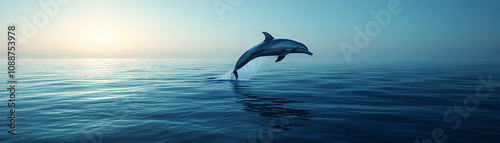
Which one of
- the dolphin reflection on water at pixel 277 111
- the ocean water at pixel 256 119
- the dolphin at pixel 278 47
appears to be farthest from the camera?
the dolphin at pixel 278 47

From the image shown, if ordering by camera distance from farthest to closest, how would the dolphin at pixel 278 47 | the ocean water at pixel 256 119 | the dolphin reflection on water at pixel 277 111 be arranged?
the dolphin at pixel 278 47
the dolphin reflection on water at pixel 277 111
the ocean water at pixel 256 119

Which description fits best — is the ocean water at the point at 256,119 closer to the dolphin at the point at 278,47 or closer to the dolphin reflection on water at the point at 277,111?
the dolphin reflection on water at the point at 277,111

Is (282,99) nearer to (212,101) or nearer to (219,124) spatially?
(212,101)

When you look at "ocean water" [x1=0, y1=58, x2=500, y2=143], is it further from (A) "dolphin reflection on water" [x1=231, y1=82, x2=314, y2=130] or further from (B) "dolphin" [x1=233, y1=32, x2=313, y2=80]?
(B) "dolphin" [x1=233, y1=32, x2=313, y2=80]

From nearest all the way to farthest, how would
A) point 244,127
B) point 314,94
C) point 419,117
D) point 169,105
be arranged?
point 244,127
point 419,117
point 169,105
point 314,94

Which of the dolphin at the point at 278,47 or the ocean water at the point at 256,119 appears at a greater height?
the dolphin at the point at 278,47

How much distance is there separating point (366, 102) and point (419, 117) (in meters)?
2.97

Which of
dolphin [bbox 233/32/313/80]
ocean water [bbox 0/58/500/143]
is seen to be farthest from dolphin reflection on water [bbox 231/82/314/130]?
dolphin [bbox 233/32/313/80]

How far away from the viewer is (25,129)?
7.90 metres

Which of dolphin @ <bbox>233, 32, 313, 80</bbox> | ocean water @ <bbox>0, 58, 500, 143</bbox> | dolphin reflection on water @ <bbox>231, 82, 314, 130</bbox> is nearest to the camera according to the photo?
ocean water @ <bbox>0, 58, 500, 143</bbox>

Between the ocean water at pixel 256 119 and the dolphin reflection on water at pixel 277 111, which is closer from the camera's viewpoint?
the ocean water at pixel 256 119

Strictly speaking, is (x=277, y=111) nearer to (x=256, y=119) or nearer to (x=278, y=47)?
(x=256, y=119)

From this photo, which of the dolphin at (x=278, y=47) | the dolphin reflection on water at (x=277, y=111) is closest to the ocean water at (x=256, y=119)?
the dolphin reflection on water at (x=277, y=111)

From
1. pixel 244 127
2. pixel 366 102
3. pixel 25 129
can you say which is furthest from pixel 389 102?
pixel 25 129
